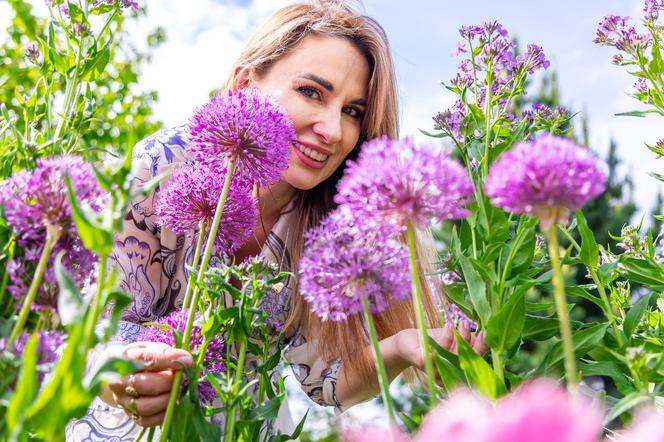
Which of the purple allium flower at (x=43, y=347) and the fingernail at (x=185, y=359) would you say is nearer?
the purple allium flower at (x=43, y=347)

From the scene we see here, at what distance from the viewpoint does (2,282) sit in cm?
76

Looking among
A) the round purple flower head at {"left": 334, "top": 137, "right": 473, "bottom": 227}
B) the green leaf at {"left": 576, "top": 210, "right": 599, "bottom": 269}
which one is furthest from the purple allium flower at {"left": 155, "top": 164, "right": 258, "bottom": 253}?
the green leaf at {"left": 576, "top": 210, "right": 599, "bottom": 269}

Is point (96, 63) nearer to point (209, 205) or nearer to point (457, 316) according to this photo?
point (209, 205)

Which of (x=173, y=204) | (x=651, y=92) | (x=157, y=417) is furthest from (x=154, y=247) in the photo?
(x=651, y=92)

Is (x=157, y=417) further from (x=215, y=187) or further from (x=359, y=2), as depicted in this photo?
(x=359, y=2)

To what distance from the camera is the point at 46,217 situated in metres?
0.68

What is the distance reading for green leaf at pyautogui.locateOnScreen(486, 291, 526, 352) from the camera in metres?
1.06

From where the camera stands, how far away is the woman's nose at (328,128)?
2.38 meters

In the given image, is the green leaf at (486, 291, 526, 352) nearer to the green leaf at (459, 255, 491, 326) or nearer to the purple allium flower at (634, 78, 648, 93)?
the green leaf at (459, 255, 491, 326)

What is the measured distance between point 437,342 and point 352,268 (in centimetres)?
64

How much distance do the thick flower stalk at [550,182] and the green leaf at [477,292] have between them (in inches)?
24.8

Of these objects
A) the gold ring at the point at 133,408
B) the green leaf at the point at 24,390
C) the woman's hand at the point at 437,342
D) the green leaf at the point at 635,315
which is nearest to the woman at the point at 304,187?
the woman's hand at the point at 437,342

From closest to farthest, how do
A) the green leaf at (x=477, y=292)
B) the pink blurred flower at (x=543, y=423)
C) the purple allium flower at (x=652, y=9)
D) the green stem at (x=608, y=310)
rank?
1. the pink blurred flower at (x=543, y=423)
2. the green stem at (x=608, y=310)
3. the green leaf at (x=477, y=292)
4. the purple allium flower at (x=652, y=9)

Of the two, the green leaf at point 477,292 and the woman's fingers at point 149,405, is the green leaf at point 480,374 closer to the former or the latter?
the green leaf at point 477,292
